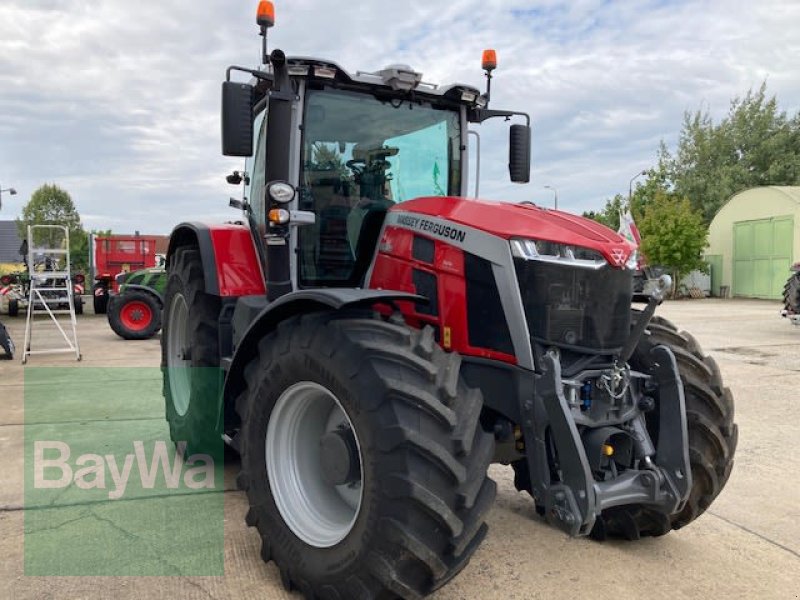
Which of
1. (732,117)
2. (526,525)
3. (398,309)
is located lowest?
(526,525)

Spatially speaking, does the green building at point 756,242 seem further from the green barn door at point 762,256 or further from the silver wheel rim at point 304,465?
the silver wheel rim at point 304,465

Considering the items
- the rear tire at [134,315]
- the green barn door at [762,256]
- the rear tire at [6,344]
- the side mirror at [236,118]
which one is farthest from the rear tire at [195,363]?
the green barn door at [762,256]

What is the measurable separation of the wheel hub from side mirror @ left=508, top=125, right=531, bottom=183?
2.27 meters

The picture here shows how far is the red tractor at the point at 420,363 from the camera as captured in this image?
2.49 metres

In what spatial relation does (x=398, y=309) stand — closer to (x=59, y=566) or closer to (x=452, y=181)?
(x=452, y=181)

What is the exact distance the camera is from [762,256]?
28984mm

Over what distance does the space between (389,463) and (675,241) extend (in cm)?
2877

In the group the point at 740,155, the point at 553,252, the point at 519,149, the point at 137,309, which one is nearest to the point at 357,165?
the point at 519,149

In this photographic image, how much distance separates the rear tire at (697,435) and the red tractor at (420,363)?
0.03ft

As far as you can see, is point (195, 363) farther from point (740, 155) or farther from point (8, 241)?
point (8, 241)

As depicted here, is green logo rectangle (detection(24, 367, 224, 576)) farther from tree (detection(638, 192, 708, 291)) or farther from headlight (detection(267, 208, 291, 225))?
tree (detection(638, 192, 708, 291))

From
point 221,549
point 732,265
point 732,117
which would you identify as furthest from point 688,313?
point 732,117

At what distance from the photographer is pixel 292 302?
3.02m

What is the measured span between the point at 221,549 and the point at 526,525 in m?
1.67
